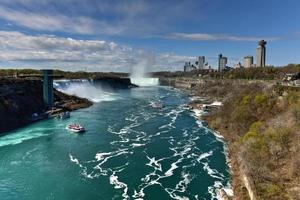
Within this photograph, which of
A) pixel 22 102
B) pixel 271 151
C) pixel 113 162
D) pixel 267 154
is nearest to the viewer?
pixel 267 154

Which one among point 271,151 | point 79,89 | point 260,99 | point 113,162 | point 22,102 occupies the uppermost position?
point 260,99

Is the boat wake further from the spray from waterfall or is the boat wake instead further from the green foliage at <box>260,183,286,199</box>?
the spray from waterfall

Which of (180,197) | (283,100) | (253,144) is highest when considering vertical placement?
(283,100)

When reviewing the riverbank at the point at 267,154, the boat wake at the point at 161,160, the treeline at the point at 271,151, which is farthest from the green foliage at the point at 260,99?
the boat wake at the point at 161,160

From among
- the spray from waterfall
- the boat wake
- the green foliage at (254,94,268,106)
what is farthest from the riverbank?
the spray from waterfall

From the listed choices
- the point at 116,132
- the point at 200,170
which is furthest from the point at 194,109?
the point at 200,170

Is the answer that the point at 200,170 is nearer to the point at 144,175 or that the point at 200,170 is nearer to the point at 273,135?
the point at 144,175

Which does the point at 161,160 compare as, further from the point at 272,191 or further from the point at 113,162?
the point at 272,191

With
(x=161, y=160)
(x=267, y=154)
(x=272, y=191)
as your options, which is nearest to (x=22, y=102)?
(x=161, y=160)
